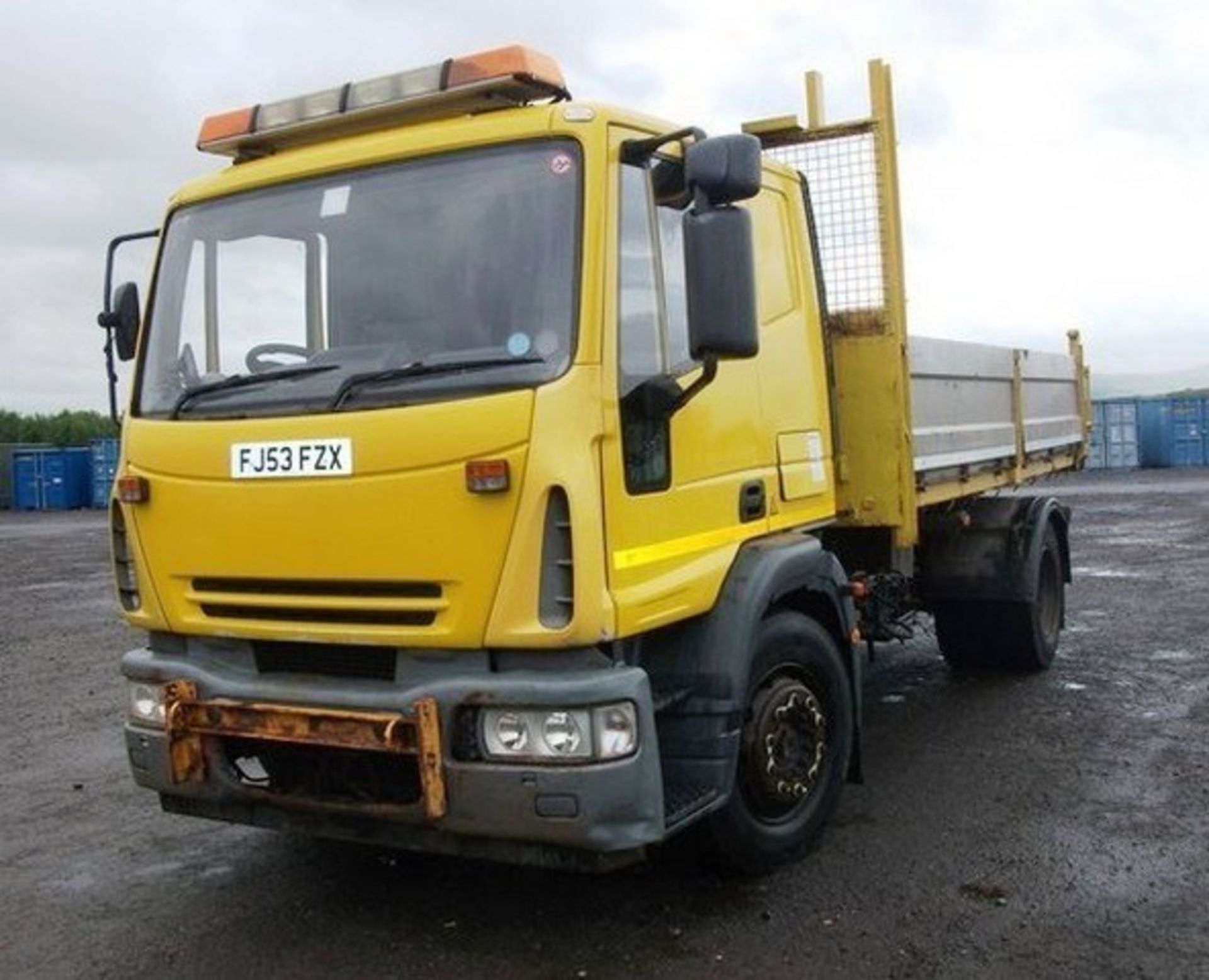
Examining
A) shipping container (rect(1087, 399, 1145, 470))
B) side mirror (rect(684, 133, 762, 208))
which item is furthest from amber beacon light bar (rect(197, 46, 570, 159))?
shipping container (rect(1087, 399, 1145, 470))

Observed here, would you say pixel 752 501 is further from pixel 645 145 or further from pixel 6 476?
pixel 6 476

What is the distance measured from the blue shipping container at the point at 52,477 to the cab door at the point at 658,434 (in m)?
34.0

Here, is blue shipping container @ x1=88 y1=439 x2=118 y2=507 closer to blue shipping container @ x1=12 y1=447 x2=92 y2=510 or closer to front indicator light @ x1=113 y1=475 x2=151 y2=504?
blue shipping container @ x1=12 y1=447 x2=92 y2=510

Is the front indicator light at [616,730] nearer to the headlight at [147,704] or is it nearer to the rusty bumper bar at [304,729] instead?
the rusty bumper bar at [304,729]

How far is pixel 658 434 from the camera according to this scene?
12.7 ft

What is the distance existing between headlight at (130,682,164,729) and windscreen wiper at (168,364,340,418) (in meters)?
0.95

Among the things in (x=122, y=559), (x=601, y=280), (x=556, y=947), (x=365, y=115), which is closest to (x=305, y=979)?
(x=556, y=947)

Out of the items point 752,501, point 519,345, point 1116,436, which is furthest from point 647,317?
point 1116,436

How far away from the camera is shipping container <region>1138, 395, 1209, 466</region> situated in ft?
98.4

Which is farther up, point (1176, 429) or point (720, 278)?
point (720, 278)

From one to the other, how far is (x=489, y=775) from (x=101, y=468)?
111 feet

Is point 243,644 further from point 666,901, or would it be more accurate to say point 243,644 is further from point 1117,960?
point 1117,960

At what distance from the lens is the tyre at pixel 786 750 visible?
4277mm

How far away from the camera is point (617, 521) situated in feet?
11.9
